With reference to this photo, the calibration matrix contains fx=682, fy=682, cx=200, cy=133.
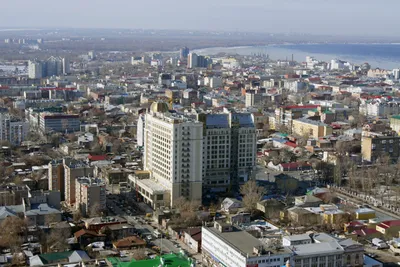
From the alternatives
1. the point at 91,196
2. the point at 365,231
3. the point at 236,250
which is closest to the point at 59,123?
the point at 91,196

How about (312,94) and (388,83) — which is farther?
(388,83)

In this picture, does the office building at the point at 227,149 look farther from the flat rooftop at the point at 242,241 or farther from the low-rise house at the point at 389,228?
the flat rooftop at the point at 242,241

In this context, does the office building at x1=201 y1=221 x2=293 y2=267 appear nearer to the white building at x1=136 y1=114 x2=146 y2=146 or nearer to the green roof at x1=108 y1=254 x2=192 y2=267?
the green roof at x1=108 y1=254 x2=192 y2=267

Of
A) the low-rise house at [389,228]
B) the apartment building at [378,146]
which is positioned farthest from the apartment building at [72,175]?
the apartment building at [378,146]

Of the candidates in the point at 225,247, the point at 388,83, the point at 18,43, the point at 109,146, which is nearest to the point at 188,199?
the point at 225,247

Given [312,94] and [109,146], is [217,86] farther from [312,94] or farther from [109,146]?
[109,146]

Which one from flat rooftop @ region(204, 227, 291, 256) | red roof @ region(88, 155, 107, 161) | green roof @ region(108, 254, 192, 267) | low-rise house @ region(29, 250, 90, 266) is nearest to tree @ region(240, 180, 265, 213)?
flat rooftop @ region(204, 227, 291, 256)

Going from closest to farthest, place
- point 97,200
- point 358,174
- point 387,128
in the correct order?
point 97,200
point 358,174
point 387,128
